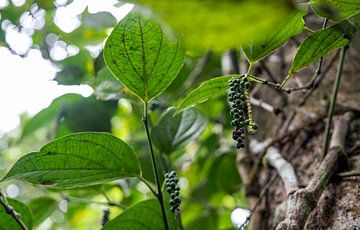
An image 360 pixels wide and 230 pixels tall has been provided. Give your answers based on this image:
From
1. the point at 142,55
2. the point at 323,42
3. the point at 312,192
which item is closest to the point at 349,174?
the point at 312,192

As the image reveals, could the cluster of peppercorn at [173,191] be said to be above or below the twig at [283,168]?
below

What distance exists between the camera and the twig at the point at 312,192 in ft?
1.87

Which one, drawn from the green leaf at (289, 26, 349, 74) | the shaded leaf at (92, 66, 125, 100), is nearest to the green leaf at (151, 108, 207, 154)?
the shaded leaf at (92, 66, 125, 100)

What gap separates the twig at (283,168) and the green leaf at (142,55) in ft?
0.75

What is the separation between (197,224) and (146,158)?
263 millimetres

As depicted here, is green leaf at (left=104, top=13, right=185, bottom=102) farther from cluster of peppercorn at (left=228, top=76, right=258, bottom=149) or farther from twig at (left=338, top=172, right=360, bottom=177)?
twig at (left=338, top=172, right=360, bottom=177)

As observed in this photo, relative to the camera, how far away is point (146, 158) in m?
1.10

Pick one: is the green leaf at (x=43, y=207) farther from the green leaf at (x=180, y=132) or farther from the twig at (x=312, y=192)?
the twig at (x=312, y=192)

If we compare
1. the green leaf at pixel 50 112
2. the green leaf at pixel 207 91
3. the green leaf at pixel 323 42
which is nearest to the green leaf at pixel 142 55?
the green leaf at pixel 207 91

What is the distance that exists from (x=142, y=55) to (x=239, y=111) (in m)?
0.14

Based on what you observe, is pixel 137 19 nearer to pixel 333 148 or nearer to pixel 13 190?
pixel 333 148

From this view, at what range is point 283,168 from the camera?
0.83m

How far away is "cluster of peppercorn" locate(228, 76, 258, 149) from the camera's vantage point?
53 cm

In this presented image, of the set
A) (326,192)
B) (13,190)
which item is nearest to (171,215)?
(326,192)
